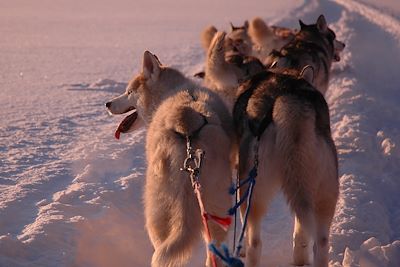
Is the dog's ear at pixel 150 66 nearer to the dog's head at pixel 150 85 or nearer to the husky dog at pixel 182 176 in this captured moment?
the dog's head at pixel 150 85

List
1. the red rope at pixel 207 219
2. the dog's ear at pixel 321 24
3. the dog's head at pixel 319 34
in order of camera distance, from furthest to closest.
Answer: the dog's ear at pixel 321 24 < the dog's head at pixel 319 34 < the red rope at pixel 207 219

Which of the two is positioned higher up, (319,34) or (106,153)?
(319,34)

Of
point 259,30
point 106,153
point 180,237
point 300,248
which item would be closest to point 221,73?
point 106,153

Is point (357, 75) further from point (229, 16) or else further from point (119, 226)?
point (229, 16)

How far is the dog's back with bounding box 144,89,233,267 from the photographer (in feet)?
8.90

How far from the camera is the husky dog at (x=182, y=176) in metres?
2.72

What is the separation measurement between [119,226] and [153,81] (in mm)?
1084

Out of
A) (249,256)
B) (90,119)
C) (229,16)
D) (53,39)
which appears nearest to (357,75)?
(90,119)

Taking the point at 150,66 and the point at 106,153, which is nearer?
the point at 150,66

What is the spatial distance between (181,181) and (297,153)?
58 cm

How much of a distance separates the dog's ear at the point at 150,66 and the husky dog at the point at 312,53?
1778 millimetres

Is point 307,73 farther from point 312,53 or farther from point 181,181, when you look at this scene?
point 312,53

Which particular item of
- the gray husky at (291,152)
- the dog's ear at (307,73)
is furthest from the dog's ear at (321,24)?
the gray husky at (291,152)

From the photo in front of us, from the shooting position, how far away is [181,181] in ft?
9.26
